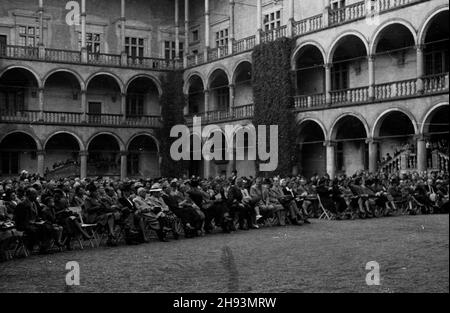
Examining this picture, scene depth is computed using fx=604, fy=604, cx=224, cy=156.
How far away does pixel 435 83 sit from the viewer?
78.9ft

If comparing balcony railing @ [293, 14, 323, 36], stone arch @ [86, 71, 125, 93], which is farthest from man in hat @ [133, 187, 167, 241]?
stone arch @ [86, 71, 125, 93]

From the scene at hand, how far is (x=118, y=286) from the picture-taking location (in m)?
8.20

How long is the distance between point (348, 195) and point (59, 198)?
31.3 ft

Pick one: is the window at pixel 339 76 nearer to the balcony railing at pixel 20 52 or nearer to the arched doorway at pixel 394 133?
the arched doorway at pixel 394 133

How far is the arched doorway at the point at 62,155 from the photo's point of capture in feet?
120

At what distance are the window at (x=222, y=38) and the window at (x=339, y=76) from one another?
936cm

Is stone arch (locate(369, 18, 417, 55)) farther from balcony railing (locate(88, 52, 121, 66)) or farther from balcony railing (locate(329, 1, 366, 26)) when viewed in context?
balcony railing (locate(88, 52, 121, 66))

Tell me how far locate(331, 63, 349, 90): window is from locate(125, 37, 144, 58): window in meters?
14.6

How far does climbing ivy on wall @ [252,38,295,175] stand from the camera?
30234 mm

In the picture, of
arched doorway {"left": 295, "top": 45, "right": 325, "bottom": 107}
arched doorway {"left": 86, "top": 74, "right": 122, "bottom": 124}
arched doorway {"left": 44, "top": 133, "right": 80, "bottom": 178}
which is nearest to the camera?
arched doorway {"left": 295, "top": 45, "right": 325, "bottom": 107}

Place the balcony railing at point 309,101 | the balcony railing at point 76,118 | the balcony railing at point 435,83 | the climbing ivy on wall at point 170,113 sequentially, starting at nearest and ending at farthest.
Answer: the balcony railing at point 435,83
the balcony railing at point 309,101
the balcony railing at point 76,118
the climbing ivy on wall at point 170,113

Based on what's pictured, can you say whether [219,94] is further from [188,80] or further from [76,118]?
[76,118]

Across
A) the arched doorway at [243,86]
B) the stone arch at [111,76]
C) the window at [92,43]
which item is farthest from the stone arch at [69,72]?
the arched doorway at [243,86]
